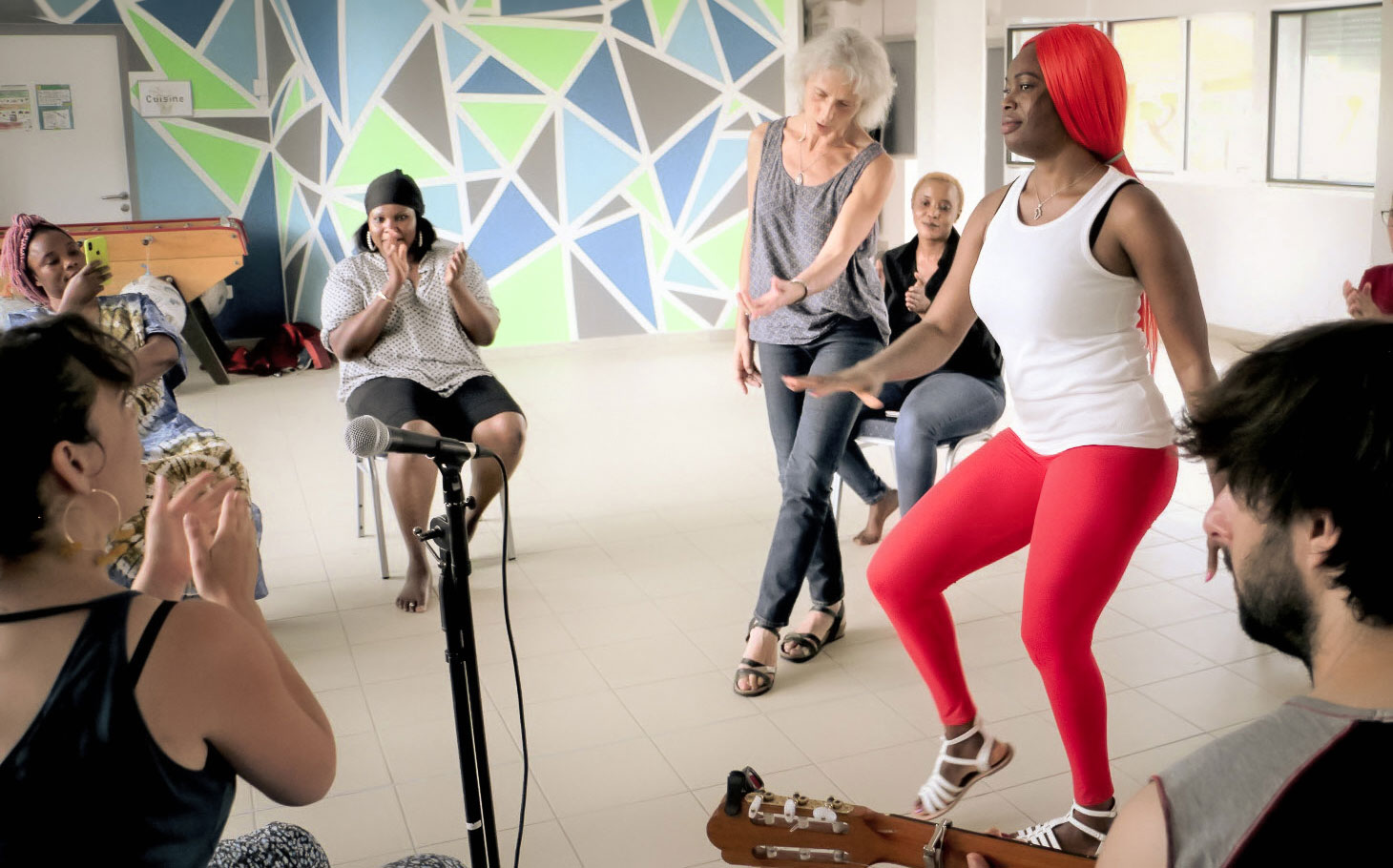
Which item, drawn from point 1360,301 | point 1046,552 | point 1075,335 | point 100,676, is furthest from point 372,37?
point 100,676

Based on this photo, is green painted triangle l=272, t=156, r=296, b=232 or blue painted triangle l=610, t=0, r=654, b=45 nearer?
blue painted triangle l=610, t=0, r=654, b=45

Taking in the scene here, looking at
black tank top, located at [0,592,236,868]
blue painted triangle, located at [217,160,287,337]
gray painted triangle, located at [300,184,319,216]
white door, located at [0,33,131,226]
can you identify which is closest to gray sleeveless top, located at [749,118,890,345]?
black tank top, located at [0,592,236,868]

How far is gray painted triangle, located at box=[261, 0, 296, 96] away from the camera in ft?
26.0

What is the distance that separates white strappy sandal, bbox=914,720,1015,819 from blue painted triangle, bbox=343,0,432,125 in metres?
6.03

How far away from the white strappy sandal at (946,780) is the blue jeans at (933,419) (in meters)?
1.40

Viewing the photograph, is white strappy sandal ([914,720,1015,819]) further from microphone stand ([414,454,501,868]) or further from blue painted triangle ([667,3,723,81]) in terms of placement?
blue painted triangle ([667,3,723,81])

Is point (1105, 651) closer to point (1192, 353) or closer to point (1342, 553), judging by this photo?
point (1192, 353)

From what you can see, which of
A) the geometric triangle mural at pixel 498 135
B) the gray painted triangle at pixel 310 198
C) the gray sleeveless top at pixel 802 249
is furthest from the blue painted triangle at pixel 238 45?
the gray sleeveless top at pixel 802 249

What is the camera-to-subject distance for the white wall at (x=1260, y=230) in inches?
280

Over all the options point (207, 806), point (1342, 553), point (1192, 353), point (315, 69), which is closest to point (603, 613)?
point (1192, 353)

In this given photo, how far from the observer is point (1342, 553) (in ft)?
3.39

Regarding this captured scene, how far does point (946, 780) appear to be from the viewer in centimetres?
256

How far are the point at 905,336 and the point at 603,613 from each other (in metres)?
1.57

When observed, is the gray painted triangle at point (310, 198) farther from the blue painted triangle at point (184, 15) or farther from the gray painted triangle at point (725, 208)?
the gray painted triangle at point (725, 208)
